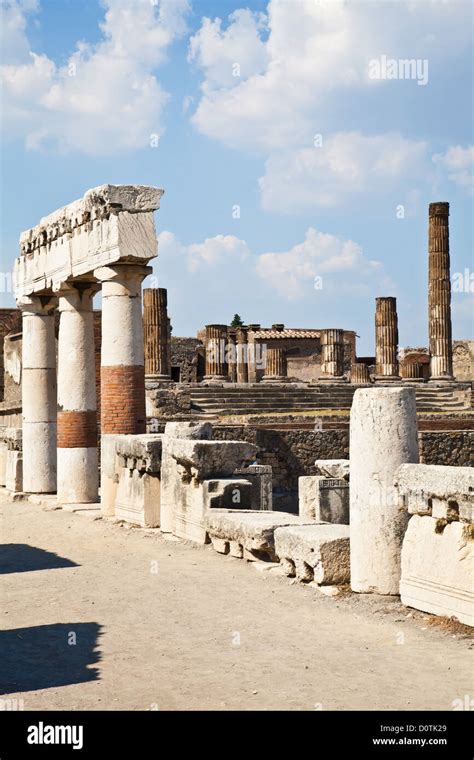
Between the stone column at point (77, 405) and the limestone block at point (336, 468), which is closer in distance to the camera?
the limestone block at point (336, 468)

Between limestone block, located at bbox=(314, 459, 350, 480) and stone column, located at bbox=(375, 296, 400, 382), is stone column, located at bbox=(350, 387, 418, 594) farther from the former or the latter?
stone column, located at bbox=(375, 296, 400, 382)

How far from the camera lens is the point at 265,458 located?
21.5m

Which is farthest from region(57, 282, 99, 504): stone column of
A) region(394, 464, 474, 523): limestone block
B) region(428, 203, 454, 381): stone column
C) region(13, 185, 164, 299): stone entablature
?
region(428, 203, 454, 381): stone column

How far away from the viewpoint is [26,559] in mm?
10531

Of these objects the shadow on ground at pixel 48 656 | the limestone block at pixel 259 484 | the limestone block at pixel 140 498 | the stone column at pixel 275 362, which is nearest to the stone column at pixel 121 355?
the limestone block at pixel 140 498

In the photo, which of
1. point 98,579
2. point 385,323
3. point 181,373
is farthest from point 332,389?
point 98,579

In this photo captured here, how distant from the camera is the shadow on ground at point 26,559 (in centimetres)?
998

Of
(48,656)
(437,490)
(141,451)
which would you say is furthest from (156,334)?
(48,656)

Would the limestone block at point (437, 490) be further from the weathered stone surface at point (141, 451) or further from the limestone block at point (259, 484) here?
the weathered stone surface at point (141, 451)

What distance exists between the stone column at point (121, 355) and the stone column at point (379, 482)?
20.3 ft

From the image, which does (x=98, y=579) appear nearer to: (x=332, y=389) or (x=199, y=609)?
(x=199, y=609)

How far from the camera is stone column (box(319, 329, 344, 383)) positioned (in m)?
35.5

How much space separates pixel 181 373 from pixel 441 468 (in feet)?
126
